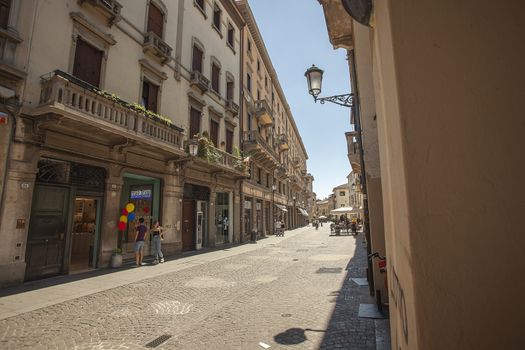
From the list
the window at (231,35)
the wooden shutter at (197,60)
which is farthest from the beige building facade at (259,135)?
the wooden shutter at (197,60)

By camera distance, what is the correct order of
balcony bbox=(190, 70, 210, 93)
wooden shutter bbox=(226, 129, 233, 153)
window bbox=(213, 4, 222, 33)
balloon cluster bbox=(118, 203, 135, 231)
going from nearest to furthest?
balloon cluster bbox=(118, 203, 135, 231) < balcony bbox=(190, 70, 210, 93) < window bbox=(213, 4, 222, 33) < wooden shutter bbox=(226, 129, 233, 153)

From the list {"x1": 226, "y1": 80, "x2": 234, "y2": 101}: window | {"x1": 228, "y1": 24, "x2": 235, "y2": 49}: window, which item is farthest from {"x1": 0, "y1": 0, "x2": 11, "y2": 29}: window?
{"x1": 228, "y1": 24, "x2": 235, "y2": 49}: window

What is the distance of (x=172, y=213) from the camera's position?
13.8m

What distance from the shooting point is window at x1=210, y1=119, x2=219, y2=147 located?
17969 mm

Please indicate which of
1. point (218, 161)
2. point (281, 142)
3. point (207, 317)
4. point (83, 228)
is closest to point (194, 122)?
point (218, 161)

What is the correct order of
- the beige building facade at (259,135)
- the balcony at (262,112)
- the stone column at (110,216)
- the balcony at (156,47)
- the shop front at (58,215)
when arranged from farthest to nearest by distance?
the balcony at (262,112) < the beige building facade at (259,135) < the balcony at (156,47) < the stone column at (110,216) < the shop front at (58,215)

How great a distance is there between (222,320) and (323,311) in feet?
6.36

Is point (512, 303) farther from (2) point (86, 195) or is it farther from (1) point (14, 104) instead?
(2) point (86, 195)

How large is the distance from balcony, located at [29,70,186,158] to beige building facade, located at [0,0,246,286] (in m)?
0.04

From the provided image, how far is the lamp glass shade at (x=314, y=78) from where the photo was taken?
7.84m

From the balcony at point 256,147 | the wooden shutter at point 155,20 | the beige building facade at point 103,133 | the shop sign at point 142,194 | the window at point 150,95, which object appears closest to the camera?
the beige building facade at point 103,133

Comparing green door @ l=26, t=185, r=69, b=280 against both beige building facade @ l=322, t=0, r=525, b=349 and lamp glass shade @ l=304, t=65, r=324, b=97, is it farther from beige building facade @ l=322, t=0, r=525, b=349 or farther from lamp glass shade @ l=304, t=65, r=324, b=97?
beige building facade @ l=322, t=0, r=525, b=349

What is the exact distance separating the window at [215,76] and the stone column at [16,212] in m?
12.2

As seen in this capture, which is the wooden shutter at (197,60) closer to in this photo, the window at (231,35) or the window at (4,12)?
the window at (231,35)
